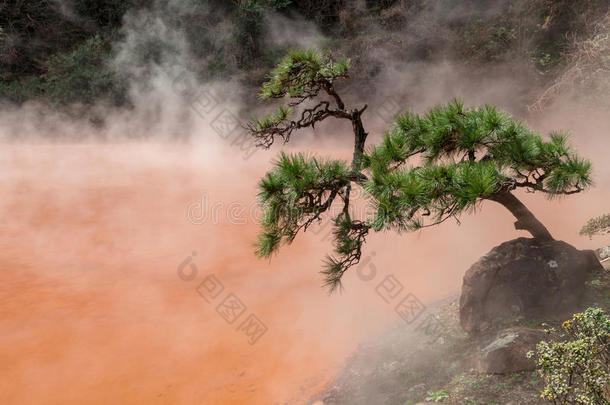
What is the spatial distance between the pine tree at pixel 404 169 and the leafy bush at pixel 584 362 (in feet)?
2.21

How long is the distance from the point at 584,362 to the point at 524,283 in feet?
3.79

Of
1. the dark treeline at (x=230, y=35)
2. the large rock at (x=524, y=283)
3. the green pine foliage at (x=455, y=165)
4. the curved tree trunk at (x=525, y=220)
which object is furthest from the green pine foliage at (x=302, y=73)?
the dark treeline at (x=230, y=35)

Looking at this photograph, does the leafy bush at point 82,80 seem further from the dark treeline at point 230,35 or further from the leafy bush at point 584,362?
the leafy bush at point 584,362

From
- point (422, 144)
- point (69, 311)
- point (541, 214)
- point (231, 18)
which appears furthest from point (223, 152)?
point (422, 144)

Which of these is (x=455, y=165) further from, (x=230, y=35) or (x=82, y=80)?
(x=82, y=80)

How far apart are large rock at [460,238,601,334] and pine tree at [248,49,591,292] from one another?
0.51 meters

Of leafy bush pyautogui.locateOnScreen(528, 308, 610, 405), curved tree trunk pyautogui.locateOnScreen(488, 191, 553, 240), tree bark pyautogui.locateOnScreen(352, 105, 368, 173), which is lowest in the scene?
leafy bush pyautogui.locateOnScreen(528, 308, 610, 405)

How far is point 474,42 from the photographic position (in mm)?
9641

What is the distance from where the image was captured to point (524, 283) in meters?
2.65

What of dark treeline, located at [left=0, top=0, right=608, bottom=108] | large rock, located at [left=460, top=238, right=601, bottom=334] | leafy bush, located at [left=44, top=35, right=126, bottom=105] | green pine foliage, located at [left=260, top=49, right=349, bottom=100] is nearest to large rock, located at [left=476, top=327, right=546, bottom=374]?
large rock, located at [left=460, top=238, right=601, bottom=334]

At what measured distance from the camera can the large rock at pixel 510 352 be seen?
2244 mm

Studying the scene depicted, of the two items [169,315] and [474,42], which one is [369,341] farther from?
[474,42]

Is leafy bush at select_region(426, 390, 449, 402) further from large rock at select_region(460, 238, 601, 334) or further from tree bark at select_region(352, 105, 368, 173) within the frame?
tree bark at select_region(352, 105, 368, 173)

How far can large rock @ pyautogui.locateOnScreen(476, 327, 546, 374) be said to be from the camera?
224 centimetres
